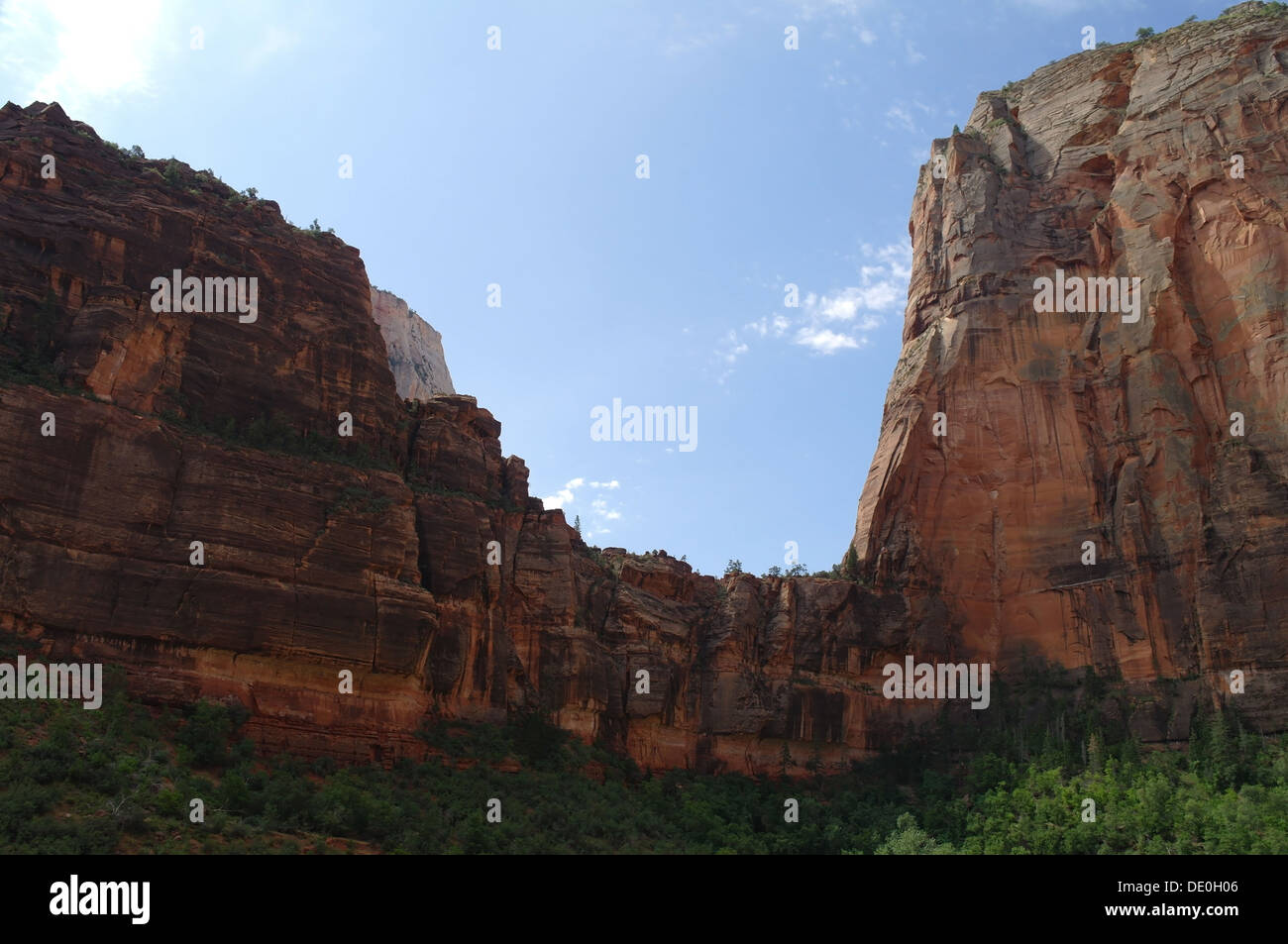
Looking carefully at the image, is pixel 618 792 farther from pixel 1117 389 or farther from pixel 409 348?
pixel 409 348

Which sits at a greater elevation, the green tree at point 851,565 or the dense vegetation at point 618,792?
the green tree at point 851,565

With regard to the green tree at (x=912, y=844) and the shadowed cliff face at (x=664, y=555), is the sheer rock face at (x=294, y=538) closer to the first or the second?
the shadowed cliff face at (x=664, y=555)

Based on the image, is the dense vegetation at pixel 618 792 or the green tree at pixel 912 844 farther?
the green tree at pixel 912 844

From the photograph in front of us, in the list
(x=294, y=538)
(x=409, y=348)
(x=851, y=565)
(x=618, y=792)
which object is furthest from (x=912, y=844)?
(x=409, y=348)

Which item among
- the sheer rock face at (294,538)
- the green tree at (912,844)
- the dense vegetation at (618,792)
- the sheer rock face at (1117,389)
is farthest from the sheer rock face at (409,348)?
the green tree at (912,844)

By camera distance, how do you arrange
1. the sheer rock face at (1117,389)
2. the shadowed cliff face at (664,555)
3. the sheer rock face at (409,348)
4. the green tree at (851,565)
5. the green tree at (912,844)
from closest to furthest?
the shadowed cliff face at (664,555) → the green tree at (912,844) → the sheer rock face at (1117,389) → the green tree at (851,565) → the sheer rock face at (409,348)

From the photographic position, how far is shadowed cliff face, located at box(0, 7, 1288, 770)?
4156 cm

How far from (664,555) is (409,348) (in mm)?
57760

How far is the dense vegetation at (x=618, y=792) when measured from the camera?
3275cm

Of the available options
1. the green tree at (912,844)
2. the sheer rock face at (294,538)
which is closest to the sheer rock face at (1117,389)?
the sheer rock face at (294,538)

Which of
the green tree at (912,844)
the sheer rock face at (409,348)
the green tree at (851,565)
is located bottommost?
the green tree at (912,844)

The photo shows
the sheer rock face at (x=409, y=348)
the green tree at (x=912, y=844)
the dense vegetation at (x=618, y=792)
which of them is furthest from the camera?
the sheer rock face at (x=409, y=348)

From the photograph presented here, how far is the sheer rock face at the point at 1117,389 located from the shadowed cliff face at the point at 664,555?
0.17 metres
